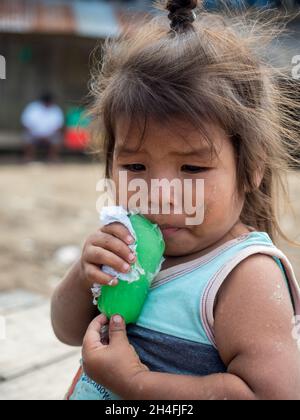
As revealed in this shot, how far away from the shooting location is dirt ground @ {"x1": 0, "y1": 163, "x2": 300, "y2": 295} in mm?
3977

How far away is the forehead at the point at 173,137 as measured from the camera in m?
1.14

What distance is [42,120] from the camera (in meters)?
11.8

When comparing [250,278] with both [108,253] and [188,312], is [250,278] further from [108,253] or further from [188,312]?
[108,253]

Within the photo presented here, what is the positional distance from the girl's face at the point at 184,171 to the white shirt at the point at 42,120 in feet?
35.3

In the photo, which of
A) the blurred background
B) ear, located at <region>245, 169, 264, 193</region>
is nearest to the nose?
ear, located at <region>245, 169, 264, 193</region>

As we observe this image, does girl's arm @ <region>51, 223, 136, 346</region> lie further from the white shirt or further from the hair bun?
the white shirt

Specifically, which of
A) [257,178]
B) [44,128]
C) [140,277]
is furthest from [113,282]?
[44,128]

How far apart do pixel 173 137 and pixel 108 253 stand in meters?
0.28

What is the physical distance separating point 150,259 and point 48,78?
13.6 meters

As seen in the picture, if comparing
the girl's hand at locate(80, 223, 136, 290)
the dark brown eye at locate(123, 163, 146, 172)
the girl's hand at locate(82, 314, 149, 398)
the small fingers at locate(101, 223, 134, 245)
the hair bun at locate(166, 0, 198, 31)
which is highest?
the hair bun at locate(166, 0, 198, 31)

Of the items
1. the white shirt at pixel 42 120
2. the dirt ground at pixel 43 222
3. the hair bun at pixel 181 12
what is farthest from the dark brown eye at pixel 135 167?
the white shirt at pixel 42 120

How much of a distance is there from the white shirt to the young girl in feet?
34.9

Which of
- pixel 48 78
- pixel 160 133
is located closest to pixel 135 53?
pixel 160 133

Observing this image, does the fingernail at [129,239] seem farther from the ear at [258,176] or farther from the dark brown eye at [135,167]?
the ear at [258,176]
